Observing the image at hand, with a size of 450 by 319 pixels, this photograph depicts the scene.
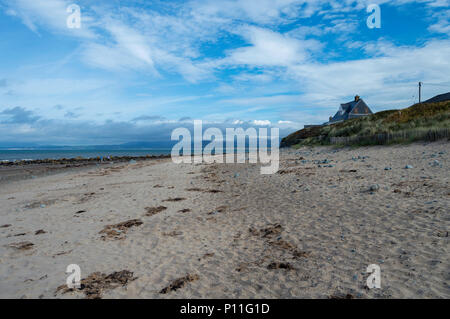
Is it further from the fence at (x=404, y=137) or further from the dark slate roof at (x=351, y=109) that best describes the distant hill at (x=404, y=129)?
the dark slate roof at (x=351, y=109)

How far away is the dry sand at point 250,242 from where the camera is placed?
155 inches

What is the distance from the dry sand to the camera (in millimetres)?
3947

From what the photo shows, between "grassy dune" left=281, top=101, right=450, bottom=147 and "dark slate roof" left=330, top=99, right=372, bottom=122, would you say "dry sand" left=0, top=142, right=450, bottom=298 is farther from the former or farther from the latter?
"dark slate roof" left=330, top=99, right=372, bottom=122

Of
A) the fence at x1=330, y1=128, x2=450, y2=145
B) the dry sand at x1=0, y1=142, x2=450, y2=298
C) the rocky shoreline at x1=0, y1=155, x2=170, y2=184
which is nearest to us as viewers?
the dry sand at x1=0, y1=142, x2=450, y2=298

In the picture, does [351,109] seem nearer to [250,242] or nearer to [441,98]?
[441,98]

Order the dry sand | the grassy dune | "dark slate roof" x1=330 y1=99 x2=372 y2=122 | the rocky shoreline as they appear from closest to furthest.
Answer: the dry sand, the grassy dune, the rocky shoreline, "dark slate roof" x1=330 y1=99 x2=372 y2=122

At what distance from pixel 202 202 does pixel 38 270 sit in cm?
532

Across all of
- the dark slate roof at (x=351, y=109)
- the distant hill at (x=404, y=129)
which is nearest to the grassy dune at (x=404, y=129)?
the distant hill at (x=404, y=129)

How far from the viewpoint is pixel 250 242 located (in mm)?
5605

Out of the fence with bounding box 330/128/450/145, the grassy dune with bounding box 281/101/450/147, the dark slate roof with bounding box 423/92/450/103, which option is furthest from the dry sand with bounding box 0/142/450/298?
the dark slate roof with bounding box 423/92/450/103
